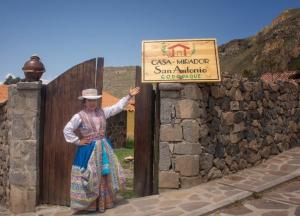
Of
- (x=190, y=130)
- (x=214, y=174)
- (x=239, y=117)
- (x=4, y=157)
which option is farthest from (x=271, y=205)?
(x=4, y=157)

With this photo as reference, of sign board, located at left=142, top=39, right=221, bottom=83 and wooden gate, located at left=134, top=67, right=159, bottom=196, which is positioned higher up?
sign board, located at left=142, top=39, right=221, bottom=83

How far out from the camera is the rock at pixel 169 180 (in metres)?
5.07

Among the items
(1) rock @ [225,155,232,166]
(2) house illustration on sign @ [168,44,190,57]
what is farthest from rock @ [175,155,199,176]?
(2) house illustration on sign @ [168,44,190,57]

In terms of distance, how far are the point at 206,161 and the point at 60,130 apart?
8.20ft

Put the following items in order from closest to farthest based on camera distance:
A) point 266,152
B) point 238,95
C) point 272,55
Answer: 1. point 238,95
2. point 266,152
3. point 272,55

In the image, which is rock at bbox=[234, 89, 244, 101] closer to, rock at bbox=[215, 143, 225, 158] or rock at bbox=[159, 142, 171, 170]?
rock at bbox=[215, 143, 225, 158]

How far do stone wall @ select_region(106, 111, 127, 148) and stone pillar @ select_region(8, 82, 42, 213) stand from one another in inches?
397

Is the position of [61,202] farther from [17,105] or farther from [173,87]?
[173,87]

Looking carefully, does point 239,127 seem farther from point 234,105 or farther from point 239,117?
point 234,105

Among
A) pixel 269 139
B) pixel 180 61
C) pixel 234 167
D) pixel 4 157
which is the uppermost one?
pixel 180 61

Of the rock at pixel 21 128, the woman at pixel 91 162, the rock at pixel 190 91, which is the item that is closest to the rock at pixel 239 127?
the rock at pixel 190 91

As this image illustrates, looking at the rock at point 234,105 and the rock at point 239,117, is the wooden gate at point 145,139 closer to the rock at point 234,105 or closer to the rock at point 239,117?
the rock at point 234,105

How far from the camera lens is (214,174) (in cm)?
544

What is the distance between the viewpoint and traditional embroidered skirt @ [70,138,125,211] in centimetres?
425
